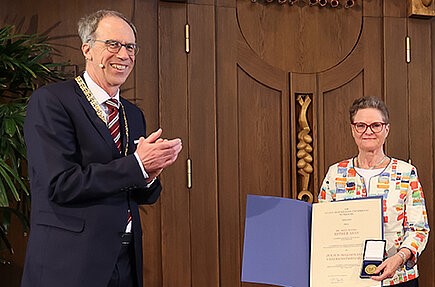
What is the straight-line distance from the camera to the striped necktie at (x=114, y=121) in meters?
1.94

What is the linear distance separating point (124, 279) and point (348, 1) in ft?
7.65

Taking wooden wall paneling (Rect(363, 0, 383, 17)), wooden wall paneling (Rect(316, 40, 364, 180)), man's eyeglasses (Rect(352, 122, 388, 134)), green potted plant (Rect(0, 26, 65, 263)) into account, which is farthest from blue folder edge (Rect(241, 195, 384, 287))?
wooden wall paneling (Rect(363, 0, 383, 17))

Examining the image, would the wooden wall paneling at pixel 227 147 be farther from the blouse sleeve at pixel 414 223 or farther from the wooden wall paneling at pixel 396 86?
the blouse sleeve at pixel 414 223

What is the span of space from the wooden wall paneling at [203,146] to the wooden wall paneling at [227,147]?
0.04 m

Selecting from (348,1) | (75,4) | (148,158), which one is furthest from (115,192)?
(348,1)

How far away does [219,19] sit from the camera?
3385 millimetres

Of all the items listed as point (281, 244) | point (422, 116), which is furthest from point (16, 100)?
point (422, 116)

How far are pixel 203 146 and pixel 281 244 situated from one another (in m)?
1.10

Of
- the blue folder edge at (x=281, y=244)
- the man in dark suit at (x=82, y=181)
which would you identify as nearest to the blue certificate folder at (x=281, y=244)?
the blue folder edge at (x=281, y=244)

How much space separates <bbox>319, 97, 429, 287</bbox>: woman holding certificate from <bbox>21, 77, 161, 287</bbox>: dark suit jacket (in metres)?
1.10

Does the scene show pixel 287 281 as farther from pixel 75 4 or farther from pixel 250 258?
pixel 75 4

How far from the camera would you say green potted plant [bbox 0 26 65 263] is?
2.47 m

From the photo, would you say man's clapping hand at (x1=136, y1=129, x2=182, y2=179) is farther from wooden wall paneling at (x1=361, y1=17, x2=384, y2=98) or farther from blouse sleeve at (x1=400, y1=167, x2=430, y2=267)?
wooden wall paneling at (x1=361, y1=17, x2=384, y2=98)

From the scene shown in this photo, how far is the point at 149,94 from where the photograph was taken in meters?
3.25
